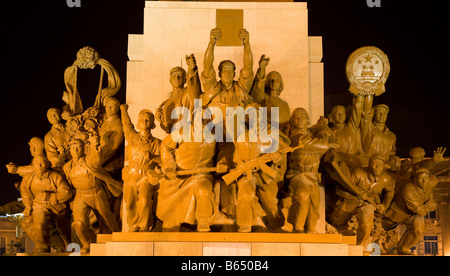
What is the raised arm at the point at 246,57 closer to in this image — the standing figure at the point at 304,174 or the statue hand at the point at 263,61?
the statue hand at the point at 263,61

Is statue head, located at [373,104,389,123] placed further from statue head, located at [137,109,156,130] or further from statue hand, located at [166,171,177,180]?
statue hand, located at [166,171,177,180]

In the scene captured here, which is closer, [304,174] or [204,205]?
[204,205]

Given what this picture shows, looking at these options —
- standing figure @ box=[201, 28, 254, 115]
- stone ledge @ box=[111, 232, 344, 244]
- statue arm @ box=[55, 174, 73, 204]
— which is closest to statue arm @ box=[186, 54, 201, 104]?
standing figure @ box=[201, 28, 254, 115]

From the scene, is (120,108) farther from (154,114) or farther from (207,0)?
(207,0)

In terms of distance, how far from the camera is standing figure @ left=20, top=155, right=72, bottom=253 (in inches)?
516

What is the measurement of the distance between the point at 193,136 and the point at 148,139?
35.8 inches

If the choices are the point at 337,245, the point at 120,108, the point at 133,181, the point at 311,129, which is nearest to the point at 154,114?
the point at 120,108

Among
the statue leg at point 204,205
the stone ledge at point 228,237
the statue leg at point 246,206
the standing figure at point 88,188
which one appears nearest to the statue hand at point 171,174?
the statue leg at point 204,205

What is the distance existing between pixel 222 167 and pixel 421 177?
3.77 metres

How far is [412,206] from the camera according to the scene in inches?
538

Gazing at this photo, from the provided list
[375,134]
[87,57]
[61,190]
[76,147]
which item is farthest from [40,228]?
[375,134]

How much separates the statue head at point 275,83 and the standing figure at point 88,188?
2732 millimetres

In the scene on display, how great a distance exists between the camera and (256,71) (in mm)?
13258

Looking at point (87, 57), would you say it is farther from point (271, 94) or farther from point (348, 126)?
point (348, 126)
